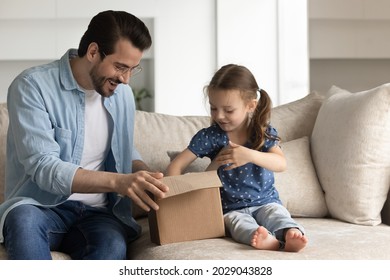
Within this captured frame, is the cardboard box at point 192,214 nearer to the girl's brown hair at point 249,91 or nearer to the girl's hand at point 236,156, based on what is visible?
the girl's hand at point 236,156

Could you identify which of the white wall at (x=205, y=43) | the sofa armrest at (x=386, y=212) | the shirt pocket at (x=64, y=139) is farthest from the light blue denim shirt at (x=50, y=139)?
the white wall at (x=205, y=43)

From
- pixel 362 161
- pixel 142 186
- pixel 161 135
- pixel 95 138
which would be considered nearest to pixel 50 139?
pixel 95 138

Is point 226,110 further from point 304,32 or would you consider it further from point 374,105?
point 304,32

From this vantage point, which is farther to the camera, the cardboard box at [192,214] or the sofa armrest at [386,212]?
the sofa armrest at [386,212]

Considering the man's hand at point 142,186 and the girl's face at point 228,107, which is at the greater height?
the girl's face at point 228,107

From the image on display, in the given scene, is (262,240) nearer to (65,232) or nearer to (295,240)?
(295,240)

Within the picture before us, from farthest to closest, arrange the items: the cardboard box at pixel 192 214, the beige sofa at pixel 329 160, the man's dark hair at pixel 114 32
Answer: the beige sofa at pixel 329 160
the man's dark hair at pixel 114 32
the cardboard box at pixel 192 214

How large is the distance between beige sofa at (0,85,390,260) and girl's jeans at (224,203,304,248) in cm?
5

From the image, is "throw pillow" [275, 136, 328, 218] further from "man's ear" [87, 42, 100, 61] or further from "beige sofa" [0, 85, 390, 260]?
"man's ear" [87, 42, 100, 61]

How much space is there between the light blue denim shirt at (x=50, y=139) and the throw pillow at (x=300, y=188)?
0.53m

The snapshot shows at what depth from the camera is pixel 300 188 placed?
2488 mm

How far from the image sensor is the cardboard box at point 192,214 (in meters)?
1.97
